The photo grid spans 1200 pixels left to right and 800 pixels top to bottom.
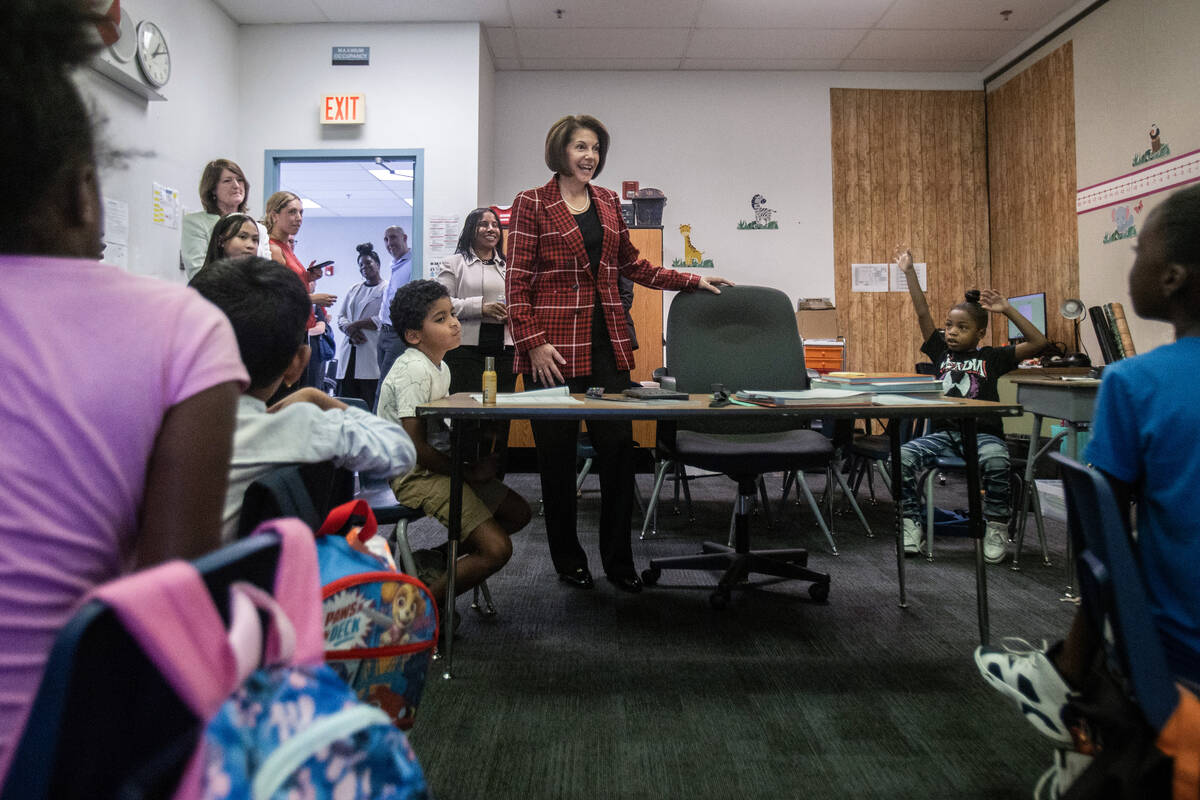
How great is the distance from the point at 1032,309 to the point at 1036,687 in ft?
16.5

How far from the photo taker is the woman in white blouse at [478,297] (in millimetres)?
2934

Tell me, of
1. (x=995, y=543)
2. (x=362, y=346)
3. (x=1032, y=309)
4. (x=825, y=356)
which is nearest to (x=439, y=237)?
(x=362, y=346)

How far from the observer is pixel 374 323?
457 cm

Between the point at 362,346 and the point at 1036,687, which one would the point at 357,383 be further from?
the point at 1036,687

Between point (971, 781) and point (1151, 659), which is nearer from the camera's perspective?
point (1151, 659)

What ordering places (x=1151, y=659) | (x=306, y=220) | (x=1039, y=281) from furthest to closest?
1. (x=306, y=220)
2. (x=1039, y=281)
3. (x=1151, y=659)

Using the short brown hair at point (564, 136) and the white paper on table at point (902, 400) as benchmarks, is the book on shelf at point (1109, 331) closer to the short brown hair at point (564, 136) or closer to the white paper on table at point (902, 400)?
the white paper on table at point (902, 400)

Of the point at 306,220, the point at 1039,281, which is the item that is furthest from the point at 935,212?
the point at 306,220

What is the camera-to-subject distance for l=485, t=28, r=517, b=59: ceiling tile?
5.17m

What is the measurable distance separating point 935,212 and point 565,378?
15.6 feet

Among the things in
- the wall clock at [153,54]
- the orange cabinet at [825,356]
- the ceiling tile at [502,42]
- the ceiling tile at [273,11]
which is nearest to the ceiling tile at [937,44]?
the orange cabinet at [825,356]

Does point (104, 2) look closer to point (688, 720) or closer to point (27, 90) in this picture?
point (27, 90)

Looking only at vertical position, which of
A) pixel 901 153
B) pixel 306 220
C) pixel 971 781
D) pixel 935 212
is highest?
pixel 306 220

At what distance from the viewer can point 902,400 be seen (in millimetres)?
1643
